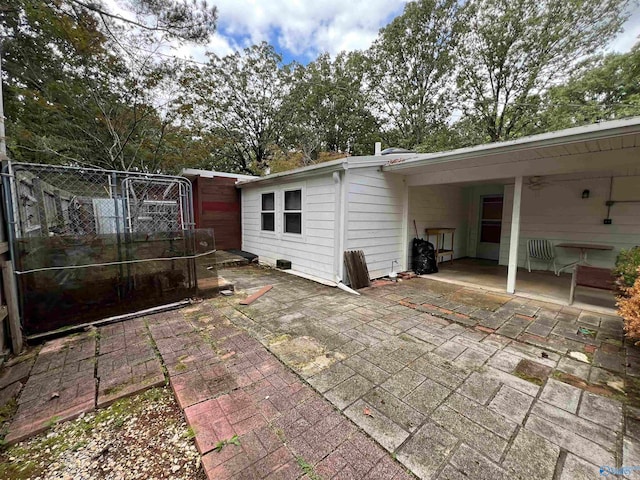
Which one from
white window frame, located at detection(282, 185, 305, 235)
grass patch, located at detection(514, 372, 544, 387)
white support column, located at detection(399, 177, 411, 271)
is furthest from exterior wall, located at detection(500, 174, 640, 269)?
white window frame, located at detection(282, 185, 305, 235)

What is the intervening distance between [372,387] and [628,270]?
10.9ft

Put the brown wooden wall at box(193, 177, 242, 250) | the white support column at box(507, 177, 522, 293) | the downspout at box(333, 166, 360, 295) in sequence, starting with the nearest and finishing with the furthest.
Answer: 1. the white support column at box(507, 177, 522, 293)
2. the downspout at box(333, 166, 360, 295)
3. the brown wooden wall at box(193, 177, 242, 250)

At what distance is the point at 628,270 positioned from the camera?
115 inches

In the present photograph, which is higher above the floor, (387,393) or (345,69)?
(345,69)

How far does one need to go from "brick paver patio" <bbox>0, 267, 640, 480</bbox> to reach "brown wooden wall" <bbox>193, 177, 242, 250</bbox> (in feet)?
15.4

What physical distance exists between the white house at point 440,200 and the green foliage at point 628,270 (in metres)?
1.15

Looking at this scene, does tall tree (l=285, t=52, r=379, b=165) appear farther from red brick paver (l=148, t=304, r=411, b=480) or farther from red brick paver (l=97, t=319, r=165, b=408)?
red brick paver (l=148, t=304, r=411, b=480)

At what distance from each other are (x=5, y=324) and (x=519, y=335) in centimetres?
521

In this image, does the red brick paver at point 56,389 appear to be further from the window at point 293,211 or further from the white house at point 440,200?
the window at point 293,211

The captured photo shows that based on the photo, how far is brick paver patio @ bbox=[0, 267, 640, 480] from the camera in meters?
1.41

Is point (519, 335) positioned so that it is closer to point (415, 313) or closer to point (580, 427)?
point (415, 313)

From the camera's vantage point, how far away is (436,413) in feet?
5.69

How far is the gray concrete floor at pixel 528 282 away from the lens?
399 cm

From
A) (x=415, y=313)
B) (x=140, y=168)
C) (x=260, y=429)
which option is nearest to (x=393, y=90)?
(x=140, y=168)
